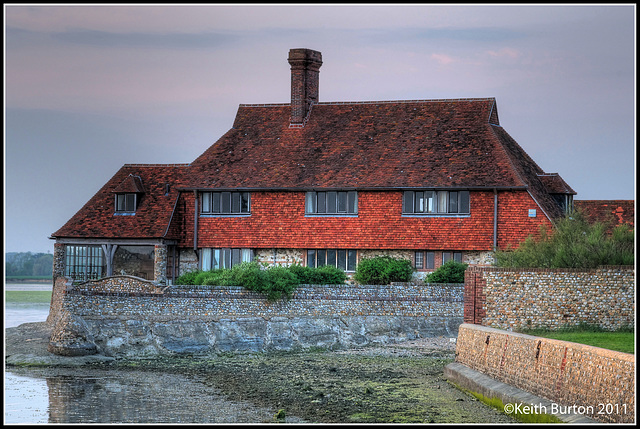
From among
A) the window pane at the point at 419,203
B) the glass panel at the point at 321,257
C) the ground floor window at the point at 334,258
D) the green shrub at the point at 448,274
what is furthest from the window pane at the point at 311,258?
the green shrub at the point at 448,274

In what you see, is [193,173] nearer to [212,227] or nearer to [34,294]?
[212,227]

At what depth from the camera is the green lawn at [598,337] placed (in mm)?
19345

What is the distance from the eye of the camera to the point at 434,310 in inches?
1267

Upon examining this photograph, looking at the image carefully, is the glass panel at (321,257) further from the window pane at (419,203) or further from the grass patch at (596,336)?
the grass patch at (596,336)

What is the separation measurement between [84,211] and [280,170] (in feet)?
28.7

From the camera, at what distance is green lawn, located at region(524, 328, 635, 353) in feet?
63.5

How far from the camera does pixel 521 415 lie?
1720cm

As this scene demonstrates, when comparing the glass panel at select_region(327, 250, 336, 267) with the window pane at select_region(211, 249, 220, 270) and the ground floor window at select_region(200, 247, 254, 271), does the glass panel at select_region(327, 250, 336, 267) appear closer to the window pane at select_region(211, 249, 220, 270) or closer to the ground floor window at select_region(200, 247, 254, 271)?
the ground floor window at select_region(200, 247, 254, 271)

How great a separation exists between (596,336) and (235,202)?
19893 mm

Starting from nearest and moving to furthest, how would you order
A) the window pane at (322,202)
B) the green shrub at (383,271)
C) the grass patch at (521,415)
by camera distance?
the grass patch at (521,415) → the green shrub at (383,271) → the window pane at (322,202)

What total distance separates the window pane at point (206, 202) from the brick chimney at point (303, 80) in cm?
508

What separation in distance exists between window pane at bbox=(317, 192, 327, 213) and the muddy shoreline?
8.45m

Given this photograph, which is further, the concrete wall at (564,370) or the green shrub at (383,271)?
the green shrub at (383,271)

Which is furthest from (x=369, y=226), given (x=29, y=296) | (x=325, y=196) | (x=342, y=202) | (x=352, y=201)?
(x=29, y=296)
